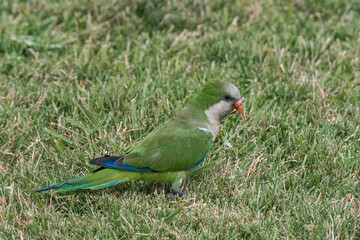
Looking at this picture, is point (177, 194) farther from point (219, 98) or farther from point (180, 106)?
point (180, 106)

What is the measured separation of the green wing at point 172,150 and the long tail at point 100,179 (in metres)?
0.09

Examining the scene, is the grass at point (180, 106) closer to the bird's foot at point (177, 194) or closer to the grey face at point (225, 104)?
the bird's foot at point (177, 194)

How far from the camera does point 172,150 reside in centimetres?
313

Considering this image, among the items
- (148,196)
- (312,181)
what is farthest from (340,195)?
(148,196)

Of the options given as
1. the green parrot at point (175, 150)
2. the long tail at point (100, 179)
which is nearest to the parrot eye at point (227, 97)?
the green parrot at point (175, 150)

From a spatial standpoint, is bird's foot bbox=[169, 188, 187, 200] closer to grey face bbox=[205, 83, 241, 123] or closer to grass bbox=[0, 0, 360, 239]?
grass bbox=[0, 0, 360, 239]

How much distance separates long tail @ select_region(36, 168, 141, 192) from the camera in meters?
2.97

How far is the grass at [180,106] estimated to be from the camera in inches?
116

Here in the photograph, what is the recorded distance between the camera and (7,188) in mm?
3145

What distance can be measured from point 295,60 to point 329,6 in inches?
61.7

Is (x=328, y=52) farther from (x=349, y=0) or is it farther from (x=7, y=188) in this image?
(x=7, y=188)

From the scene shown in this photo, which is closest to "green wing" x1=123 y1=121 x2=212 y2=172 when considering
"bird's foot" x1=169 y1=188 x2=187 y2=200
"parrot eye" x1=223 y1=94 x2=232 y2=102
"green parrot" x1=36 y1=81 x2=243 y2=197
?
"green parrot" x1=36 y1=81 x2=243 y2=197

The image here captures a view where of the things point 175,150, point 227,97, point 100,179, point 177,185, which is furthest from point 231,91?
point 100,179

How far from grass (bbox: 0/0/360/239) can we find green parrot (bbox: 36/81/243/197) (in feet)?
0.49
